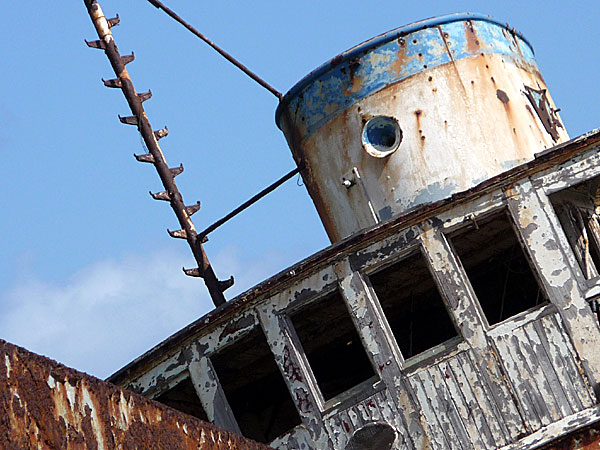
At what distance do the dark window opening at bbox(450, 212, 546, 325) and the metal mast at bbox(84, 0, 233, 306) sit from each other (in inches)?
129

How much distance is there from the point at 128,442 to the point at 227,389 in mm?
8646

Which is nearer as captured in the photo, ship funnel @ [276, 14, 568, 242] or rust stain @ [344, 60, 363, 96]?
ship funnel @ [276, 14, 568, 242]

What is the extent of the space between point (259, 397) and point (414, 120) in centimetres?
441

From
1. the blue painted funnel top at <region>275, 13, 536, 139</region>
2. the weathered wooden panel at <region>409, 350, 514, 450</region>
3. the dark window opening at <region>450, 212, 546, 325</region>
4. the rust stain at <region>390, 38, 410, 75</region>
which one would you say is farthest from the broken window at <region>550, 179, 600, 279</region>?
the rust stain at <region>390, 38, 410, 75</region>

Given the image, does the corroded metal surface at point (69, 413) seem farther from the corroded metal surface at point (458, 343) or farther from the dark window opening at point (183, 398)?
the dark window opening at point (183, 398)

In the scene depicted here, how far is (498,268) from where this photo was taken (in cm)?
1305

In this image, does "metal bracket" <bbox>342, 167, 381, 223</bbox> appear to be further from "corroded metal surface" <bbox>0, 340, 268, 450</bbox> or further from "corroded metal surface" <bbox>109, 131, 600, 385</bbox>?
"corroded metal surface" <bbox>0, 340, 268, 450</bbox>

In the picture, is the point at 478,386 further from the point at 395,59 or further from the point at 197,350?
the point at 395,59

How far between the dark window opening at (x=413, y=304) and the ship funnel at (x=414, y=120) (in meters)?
0.64

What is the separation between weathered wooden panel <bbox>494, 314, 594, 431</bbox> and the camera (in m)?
9.63

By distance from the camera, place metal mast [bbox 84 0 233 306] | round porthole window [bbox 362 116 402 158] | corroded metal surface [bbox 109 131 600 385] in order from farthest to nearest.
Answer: metal mast [bbox 84 0 233 306], round porthole window [bbox 362 116 402 158], corroded metal surface [bbox 109 131 600 385]

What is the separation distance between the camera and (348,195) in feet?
40.0

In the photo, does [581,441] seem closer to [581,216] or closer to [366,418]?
[366,418]

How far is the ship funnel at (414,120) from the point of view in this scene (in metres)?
11.8
